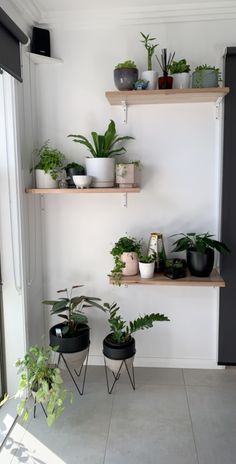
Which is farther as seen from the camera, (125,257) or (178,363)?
(178,363)

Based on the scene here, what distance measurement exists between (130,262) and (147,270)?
0.44ft

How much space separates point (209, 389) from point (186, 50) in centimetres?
214

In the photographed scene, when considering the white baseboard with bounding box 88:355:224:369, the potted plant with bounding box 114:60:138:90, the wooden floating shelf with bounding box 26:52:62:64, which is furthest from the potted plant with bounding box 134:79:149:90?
the white baseboard with bounding box 88:355:224:369

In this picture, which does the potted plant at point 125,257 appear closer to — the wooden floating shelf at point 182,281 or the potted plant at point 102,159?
the wooden floating shelf at point 182,281

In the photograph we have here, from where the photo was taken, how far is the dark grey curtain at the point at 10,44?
5.88 ft

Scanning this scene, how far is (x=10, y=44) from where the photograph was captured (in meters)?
1.93

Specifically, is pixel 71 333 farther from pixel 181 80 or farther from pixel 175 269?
pixel 181 80

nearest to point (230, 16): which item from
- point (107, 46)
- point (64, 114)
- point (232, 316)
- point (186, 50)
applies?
point (186, 50)

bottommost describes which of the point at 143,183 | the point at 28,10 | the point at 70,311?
the point at 70,311

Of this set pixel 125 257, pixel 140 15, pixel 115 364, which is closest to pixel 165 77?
pixel 140 15

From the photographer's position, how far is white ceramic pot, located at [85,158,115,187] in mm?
2342

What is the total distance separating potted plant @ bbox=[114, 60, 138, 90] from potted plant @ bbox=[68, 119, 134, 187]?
23 cm

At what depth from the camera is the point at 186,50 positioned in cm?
239

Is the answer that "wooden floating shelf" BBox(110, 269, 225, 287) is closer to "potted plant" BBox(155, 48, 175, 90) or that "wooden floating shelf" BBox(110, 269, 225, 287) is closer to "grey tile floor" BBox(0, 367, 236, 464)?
"grey tile floor" BBox(0, 367, 236, 464)
